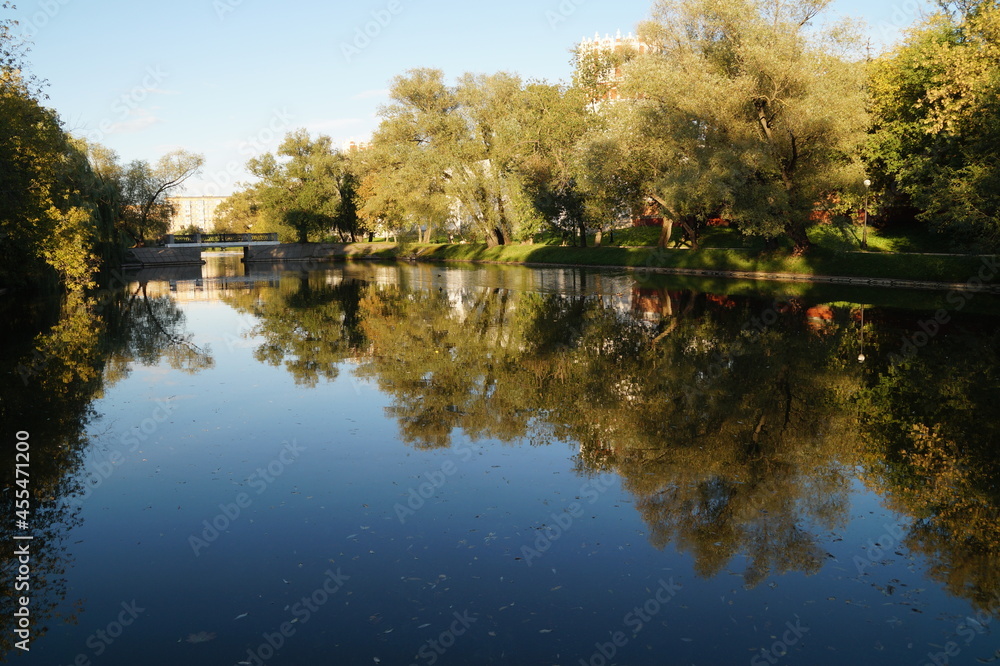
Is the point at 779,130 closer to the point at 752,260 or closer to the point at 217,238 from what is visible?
the point at 752,260

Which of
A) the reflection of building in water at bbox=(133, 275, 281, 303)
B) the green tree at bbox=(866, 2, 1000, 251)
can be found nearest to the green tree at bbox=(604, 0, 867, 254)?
the green tree at bbox=(866, 2, 1000, 251)

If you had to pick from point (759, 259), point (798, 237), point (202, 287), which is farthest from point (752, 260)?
point (202, 287)

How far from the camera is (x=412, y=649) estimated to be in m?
5.89

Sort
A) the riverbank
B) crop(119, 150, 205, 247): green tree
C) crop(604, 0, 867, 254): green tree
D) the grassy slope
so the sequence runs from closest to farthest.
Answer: the riverbank
the grassy slope
crop(604, 0, 867, 254): green tree
crop(119, 150, 205, 247): green tree

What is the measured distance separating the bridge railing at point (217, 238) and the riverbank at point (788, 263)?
32.4 m

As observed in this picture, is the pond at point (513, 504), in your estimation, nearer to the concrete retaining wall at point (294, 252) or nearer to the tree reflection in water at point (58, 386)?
the tree reflection in water at point (58, 386)

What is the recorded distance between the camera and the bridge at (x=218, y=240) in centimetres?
8026

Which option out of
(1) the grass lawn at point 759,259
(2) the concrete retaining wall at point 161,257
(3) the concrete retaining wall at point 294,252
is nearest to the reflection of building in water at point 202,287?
(1) the grass lawn at point 759,259

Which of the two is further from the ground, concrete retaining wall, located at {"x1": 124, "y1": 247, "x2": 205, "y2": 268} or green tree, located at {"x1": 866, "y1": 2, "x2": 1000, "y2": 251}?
green tree, located at {"x1": 866, "y1": 2, "x2": 1000, "y2": 251}

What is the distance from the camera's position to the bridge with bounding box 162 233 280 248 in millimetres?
80256

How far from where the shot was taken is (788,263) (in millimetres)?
41281

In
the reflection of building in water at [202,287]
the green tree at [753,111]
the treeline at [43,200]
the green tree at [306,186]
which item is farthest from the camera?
the green tree at [306,186]

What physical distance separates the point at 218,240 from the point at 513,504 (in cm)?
8251

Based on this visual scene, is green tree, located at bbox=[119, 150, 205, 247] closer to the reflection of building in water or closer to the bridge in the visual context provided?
the bridge
